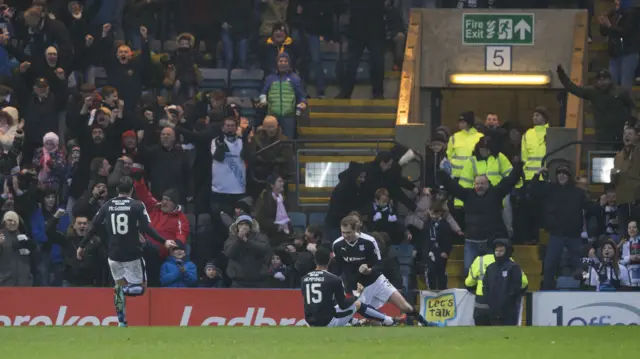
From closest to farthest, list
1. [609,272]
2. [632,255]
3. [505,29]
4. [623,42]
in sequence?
[632,255] < [609,272] < [623,42] < [505,29]

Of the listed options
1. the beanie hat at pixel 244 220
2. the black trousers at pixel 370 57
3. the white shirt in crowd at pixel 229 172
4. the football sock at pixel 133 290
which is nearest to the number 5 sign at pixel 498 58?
the black trousers at pixel 370 57

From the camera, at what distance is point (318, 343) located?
18.8 meters

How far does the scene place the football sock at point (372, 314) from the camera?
72.9 feet

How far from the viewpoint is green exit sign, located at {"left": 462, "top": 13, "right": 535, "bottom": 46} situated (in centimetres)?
3133

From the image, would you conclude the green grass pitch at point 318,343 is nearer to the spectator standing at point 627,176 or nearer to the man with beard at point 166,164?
the spectator standing at point 627,176

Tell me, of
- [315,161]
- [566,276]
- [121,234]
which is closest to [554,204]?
[566,276]

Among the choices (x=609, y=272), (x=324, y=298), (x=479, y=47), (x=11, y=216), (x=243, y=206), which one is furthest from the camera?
(x=479, y=47)

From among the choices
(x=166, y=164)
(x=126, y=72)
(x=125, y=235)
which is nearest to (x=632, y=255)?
(x=166, y=164)

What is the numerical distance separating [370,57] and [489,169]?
3.78 metres

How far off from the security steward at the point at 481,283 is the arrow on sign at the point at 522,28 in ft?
26.0

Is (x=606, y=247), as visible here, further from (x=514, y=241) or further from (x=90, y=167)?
(x=90, y=167)

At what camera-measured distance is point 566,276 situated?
2569 cm

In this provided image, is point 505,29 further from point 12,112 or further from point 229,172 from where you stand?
point 12,112

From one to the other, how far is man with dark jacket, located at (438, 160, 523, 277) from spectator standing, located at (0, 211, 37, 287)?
21.0 ft
